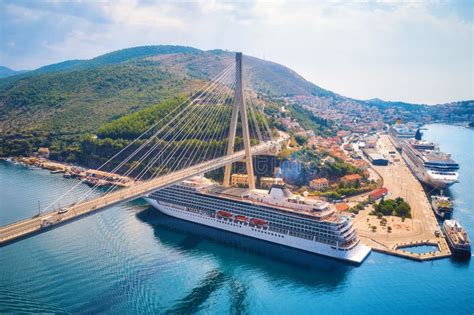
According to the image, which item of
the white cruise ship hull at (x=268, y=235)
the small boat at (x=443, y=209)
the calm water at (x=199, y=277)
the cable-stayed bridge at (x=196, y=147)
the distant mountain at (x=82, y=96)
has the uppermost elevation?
the distant mountain at (x=82, y=96)

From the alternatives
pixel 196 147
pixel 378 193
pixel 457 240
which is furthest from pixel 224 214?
pixel 196 147

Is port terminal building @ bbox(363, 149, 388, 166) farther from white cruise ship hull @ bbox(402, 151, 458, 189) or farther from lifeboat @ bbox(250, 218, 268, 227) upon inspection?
lifeboat @ bbox(250, 218, 268, 227)

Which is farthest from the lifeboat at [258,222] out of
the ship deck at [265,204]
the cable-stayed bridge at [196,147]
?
the cable-stayed bridge at [196,147]

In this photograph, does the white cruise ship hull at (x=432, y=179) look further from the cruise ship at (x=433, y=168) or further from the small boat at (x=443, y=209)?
the small boat at (x=443, y=209)

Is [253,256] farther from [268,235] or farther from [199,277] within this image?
[199,277]

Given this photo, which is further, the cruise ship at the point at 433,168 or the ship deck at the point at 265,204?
the cruise ship at the point at 433,168

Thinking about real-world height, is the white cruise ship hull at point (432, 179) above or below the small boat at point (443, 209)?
above

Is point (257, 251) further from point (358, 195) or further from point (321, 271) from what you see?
point (358, 195)
